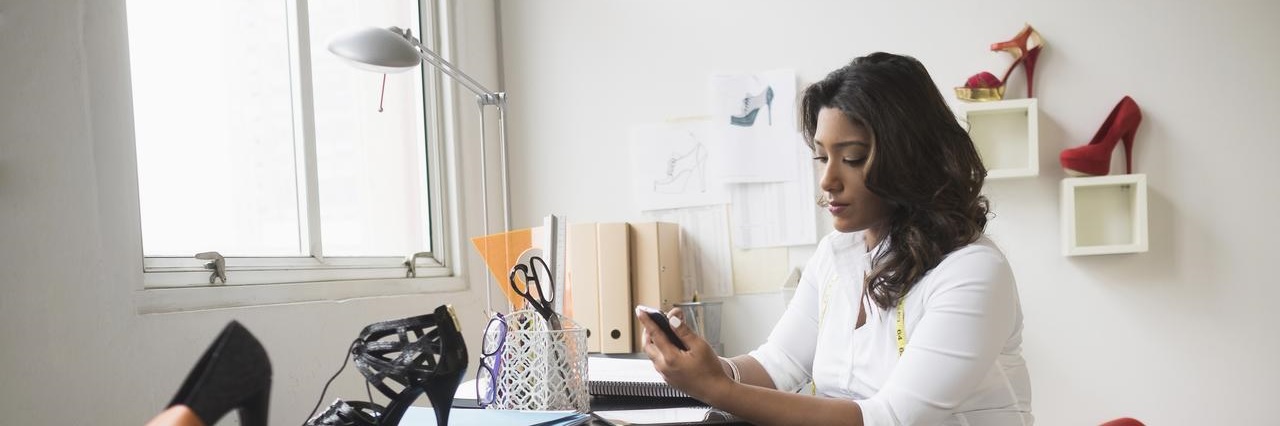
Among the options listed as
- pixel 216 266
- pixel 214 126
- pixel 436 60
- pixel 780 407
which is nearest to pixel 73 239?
pixel 216 266

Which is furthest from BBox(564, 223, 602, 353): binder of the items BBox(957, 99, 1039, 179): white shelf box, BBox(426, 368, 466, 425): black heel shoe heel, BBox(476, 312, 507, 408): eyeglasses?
BBox(426, 368, 466, 425): black heel shoe heel

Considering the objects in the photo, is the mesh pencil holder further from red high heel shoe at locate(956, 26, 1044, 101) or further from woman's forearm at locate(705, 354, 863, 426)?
red high heel shoe at locate(956, 26, 1044, 101)

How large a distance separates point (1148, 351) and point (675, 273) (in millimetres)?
1175

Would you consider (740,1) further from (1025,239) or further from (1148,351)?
(1148,351)

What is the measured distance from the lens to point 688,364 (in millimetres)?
997

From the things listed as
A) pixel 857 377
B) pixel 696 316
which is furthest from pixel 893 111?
pixel 696 316

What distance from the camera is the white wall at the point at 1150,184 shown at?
6.42ft

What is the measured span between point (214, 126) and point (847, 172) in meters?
1.10

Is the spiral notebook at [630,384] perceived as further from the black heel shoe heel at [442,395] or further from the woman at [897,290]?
the black heel shoe heel at [442,395]

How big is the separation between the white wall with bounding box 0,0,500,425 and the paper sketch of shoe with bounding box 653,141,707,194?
50.2 inches

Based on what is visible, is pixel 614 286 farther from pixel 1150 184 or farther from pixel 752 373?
pixel 1150 184

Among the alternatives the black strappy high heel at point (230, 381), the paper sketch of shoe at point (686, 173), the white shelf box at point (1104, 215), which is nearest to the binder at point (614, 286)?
the paper sketch of shoe at point (686, 173)

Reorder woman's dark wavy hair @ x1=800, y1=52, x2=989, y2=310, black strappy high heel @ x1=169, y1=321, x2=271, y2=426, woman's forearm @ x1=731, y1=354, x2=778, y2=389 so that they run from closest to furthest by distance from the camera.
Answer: black strappy high heel @ x1=169, y1=321, x2=271, y2=426
woman's dark wavy hair @ x1=800, y1=52, x2=989, y2=310
woman's forearm @ x1=731, y1=354, x2=778, y2=389

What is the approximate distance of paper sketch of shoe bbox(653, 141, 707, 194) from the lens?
2291mm
